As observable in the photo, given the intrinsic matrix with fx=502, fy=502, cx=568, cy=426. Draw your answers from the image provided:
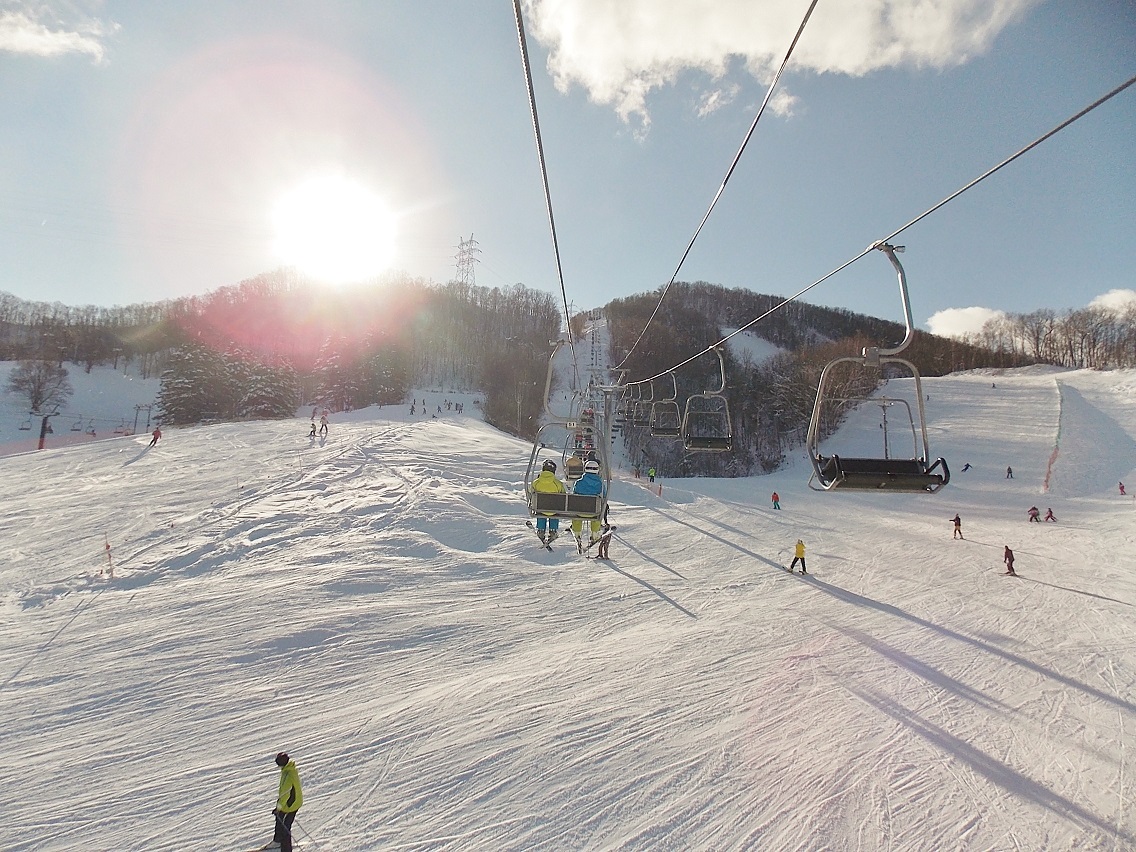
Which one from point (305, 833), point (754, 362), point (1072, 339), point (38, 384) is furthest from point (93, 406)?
point (1072, 339)

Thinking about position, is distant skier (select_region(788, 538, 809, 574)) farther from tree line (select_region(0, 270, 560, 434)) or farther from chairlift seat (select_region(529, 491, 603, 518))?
tree line (select_region(0, 270, 560, 434))

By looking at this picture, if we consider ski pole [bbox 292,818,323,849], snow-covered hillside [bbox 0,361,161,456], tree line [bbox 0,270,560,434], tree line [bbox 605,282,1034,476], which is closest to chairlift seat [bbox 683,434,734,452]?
tree line [bbox 605,282,1034,476]

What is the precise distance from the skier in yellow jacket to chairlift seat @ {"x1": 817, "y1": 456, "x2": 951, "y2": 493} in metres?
6.29

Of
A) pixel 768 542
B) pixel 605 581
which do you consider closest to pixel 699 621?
pixel 605 581

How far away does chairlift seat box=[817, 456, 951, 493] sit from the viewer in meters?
4.68

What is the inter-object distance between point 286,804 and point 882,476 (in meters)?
6.92

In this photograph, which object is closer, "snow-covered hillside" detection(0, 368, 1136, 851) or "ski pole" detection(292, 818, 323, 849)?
"ski pole" detection(292, 818, 323, 849)

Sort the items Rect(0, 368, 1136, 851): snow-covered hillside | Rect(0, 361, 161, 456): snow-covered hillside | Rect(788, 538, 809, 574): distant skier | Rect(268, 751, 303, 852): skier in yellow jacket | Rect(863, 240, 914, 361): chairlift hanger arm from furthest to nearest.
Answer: Rect(0, 361, 161, 456): snow-covered hillside
Rect(788, 538, 809, 574): distant skier
Rect(0, 368, 1136, 851): snow-covered hillside
Rect(268, 751, 303, 852): skier in yellow jacket
Rect(863, 240, 914, 361): chairlift hanger arm

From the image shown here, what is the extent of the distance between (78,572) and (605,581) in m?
12.6

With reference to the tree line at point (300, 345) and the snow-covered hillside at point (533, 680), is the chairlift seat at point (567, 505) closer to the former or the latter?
the snow-covered hillside at point (533, 680)

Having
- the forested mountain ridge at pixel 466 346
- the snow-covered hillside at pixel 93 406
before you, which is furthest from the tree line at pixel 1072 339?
the snow-covered hillside at pixel 93 406

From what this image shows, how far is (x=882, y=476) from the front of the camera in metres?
4.74

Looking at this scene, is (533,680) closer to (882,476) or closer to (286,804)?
(286,804)

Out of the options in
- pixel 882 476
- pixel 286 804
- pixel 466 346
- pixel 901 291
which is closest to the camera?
pixel 901 291
